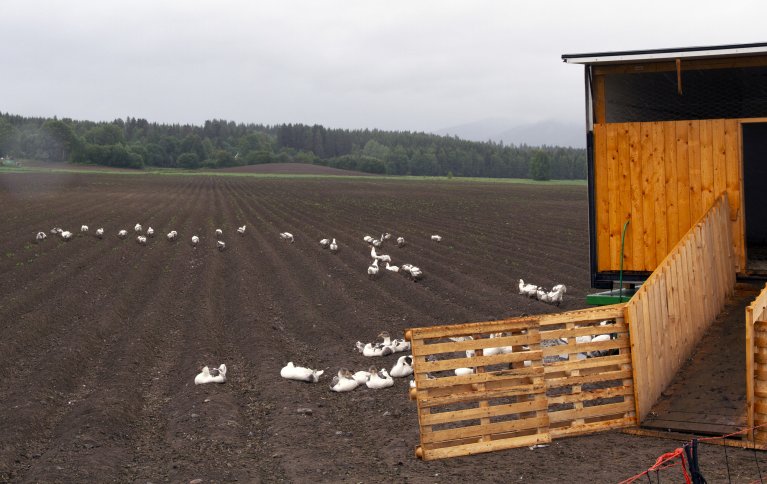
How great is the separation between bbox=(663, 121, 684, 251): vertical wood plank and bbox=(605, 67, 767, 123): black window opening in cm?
99

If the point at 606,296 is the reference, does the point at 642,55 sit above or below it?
above

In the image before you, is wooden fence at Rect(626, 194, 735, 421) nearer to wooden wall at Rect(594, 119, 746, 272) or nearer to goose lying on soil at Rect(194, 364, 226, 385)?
wooden wall at Rect(594, 119, 746, 272)

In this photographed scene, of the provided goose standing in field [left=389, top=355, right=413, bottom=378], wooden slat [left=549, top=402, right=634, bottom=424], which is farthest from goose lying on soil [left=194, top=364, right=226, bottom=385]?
wooden slat [left=549, top=402, right=634, bottom=424]

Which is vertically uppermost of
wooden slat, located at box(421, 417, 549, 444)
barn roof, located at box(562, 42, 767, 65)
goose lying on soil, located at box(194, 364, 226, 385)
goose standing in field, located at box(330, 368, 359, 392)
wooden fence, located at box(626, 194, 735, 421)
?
barn roof, located at box(562, 42, 767, 65)

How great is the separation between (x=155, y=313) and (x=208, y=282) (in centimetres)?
398

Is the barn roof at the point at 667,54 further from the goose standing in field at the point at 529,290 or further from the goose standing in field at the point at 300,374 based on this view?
the goose standing in field at the point at 529,290

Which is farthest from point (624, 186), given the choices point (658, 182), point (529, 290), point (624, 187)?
point (529, 290)

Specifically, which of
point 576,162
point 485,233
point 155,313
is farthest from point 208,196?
point 576,162

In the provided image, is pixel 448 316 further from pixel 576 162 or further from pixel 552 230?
pixel 576 162

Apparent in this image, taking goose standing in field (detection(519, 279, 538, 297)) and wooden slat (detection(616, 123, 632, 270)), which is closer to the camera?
wooden slat (detection(616, 123, 632, 270))

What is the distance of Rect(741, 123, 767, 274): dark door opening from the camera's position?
15.8 meters

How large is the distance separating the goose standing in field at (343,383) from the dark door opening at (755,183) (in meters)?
7.78

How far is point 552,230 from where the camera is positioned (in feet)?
115

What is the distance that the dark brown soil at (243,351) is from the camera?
8.98 m
